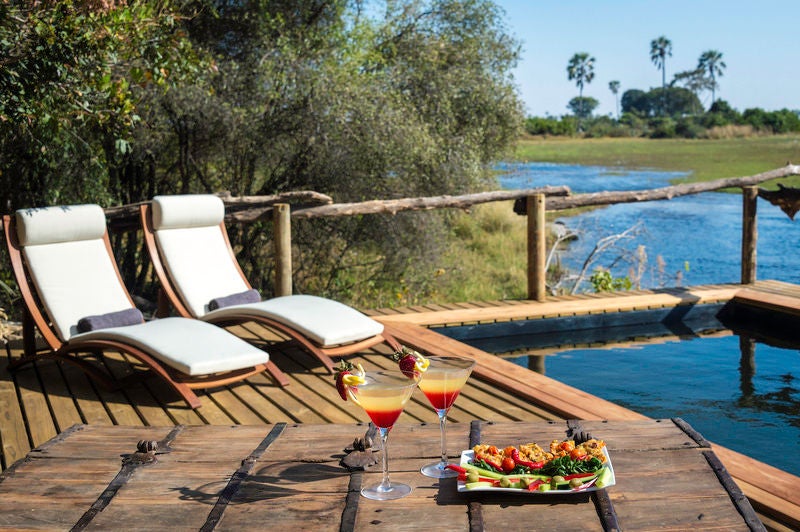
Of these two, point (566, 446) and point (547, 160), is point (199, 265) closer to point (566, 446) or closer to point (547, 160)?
point (566, 446)

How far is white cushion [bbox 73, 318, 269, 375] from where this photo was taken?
4.35 meters

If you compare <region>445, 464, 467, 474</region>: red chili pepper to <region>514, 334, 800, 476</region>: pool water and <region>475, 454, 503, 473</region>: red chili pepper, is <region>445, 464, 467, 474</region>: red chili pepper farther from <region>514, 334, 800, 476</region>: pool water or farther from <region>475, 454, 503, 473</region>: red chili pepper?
<region>514, 334, 800, 476</region>: pool water

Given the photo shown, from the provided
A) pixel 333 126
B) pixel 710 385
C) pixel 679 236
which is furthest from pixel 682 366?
pixel 679 236

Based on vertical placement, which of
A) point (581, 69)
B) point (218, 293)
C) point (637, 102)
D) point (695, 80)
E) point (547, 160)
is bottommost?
point (218, 293)

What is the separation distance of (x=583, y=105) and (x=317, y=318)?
3364 inches

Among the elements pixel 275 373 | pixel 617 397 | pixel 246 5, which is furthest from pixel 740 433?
pixel 246 5

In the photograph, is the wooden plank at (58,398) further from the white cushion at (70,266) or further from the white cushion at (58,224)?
the white cushion at (58,224)

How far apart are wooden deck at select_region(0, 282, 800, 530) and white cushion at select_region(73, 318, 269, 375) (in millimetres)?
248

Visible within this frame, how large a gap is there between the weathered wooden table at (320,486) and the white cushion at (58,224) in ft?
8.26

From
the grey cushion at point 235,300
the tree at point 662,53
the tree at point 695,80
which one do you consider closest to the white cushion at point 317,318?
the grey cushion at point 235,300

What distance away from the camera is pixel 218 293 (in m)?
5.62

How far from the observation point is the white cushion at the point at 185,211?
5.59 meters

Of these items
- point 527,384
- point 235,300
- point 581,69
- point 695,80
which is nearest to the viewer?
point 527,384

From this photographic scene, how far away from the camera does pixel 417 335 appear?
5.98m
